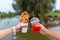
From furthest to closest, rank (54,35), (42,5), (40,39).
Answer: (42,5) → (40,39) → (54,35)

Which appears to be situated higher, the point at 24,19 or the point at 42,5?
the point at 42,5

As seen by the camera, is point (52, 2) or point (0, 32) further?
point (52, 2)

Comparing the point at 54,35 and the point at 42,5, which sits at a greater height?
the point at 42,5

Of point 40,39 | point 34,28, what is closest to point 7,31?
point 34,28

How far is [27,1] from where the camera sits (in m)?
12.4

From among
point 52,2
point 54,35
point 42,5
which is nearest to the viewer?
point 54,35

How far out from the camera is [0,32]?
106cm

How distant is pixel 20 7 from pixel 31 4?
0.68 m

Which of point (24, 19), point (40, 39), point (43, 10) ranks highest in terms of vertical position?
point (43, 10)

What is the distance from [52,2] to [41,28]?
40.7 feet

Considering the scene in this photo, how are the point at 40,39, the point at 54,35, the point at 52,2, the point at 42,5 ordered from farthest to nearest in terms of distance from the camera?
1. the point at 52,2
2. the point at 42,5
3. the point at 40,39
4. the point at 54,35

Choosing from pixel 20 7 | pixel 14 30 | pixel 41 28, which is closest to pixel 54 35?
pixel 41 28

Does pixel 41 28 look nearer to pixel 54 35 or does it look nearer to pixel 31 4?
pixel 54 35

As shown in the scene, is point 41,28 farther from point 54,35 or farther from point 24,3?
point 24,3
